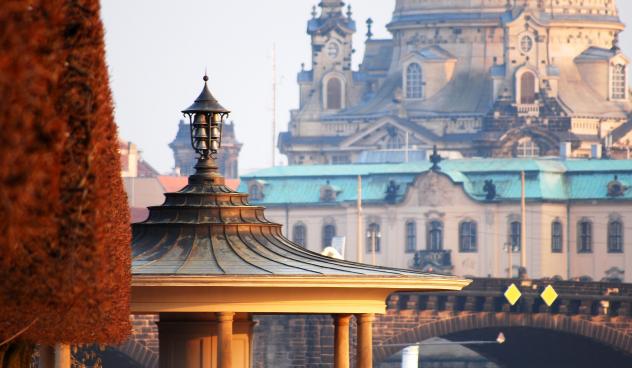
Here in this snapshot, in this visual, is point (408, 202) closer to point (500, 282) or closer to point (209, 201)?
point (500, 282)

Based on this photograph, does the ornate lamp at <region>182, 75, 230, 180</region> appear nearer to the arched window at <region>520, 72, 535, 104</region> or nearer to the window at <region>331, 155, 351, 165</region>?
the arched window at <region>520, 72, 535, 104</region>

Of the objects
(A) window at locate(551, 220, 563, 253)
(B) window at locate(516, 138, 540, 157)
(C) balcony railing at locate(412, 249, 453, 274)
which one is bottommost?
(C) balcony railing at locate(412, 249, 453, 274)

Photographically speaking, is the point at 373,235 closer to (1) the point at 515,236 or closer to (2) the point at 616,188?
Result: (1) the point at 515,236

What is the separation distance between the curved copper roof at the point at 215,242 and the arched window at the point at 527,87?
144m

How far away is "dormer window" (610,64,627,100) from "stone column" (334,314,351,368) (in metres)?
150

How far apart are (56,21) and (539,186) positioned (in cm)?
12220

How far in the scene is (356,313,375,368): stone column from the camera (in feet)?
90.7

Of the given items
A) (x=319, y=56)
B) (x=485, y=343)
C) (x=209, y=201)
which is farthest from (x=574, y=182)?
(x=209, y=201)

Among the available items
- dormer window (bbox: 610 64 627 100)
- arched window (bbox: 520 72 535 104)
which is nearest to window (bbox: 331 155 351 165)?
arched window (bbox: 520 72 535 104)

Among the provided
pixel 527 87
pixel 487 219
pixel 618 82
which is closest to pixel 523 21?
pixel 527 87

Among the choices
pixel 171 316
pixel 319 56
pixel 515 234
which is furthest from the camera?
pixel 319 56

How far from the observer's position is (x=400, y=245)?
142 m

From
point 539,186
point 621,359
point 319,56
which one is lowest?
point 621,359

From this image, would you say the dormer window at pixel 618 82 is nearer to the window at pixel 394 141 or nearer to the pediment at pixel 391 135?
the pediment at pixel 391 135
